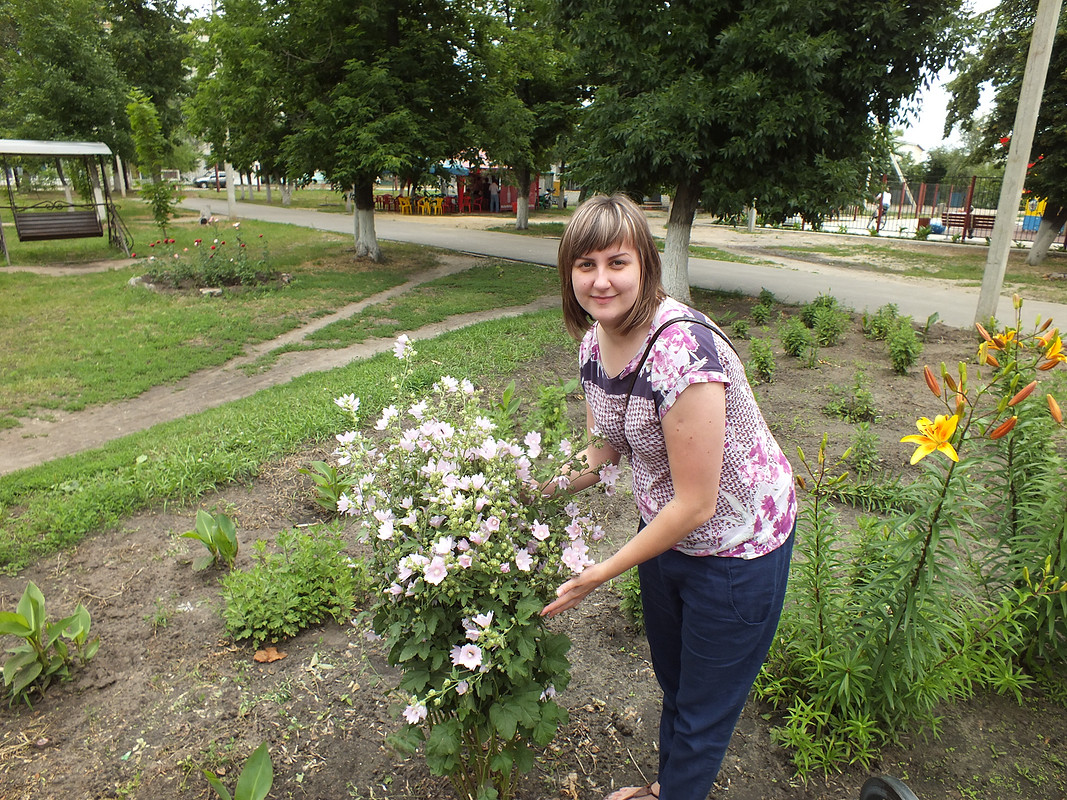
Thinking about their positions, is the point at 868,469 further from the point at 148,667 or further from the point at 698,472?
the point at 148,667

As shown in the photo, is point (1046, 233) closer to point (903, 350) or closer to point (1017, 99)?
point (1017, 99)

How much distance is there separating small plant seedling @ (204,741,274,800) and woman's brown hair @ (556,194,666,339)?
1.52 metres

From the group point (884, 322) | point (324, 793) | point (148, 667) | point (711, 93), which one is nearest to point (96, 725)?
point (148, 667)

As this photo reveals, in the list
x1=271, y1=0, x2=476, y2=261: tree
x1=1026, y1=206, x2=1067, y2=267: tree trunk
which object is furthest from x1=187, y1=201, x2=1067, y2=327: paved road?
x1=1026, y1=206, x2=1067, y2=267: tree trunk

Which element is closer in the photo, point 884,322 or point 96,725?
point 96,725

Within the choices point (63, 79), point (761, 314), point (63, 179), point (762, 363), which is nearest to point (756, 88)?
point (761, 314)

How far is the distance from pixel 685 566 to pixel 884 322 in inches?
274

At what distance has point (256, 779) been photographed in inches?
72.2

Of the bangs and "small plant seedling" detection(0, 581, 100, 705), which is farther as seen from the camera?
"small plant seedling" detection(0, 581, 100, 705)

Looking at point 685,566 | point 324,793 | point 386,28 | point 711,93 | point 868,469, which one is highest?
point 386,28

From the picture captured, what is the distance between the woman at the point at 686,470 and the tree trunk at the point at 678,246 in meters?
8.43

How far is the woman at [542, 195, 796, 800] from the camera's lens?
149cm

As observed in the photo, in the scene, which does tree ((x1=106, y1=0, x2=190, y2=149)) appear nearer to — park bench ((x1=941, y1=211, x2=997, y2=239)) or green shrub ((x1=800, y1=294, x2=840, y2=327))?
green shrub ((x1=800, y1=294, x2=840, y2=327))

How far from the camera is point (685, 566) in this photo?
5.56 feet
